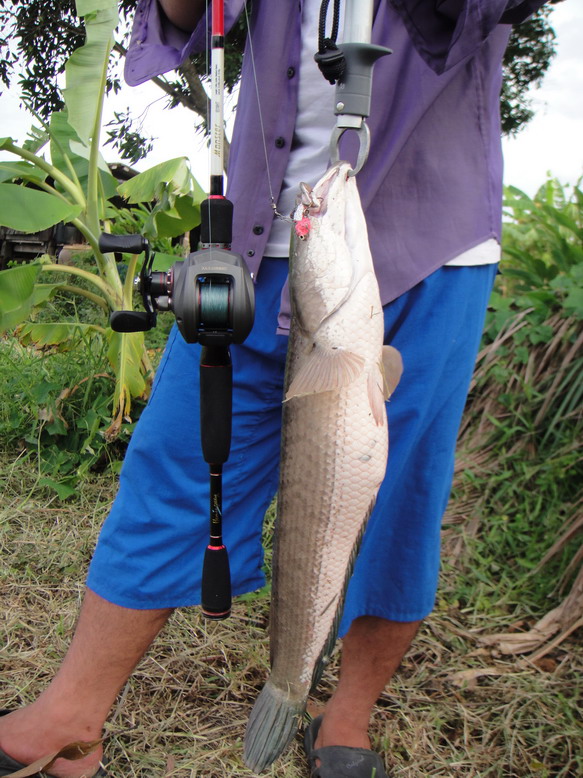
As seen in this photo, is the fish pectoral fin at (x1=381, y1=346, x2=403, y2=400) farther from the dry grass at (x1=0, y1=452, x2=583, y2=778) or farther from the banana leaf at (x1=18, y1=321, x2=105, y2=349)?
the banana leaf at (x1=18, y1=321, x2=105, y2=349)

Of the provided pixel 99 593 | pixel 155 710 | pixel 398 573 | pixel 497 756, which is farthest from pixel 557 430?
pixel 99 593

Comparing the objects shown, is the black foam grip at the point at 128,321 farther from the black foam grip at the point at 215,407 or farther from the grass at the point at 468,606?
the grass at the point at 468,606

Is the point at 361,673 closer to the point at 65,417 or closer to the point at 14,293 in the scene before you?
the point at 14,293

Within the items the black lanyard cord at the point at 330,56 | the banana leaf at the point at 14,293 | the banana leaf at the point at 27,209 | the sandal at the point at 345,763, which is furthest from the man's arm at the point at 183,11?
the sandal at the point at 345,763

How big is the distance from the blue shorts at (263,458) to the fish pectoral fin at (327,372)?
0.37 metres

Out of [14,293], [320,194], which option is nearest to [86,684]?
[320,194]

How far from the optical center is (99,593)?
190cm

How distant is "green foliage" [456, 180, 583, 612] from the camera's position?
3.45 metres

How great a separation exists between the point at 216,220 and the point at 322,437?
0.52 m

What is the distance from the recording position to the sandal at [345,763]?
6.89 feet

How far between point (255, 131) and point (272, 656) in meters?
1.25

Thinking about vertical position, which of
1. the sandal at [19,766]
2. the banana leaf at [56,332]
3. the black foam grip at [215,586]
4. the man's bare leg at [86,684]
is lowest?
the sandal at [19,766]

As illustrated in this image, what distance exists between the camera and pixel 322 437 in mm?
1532

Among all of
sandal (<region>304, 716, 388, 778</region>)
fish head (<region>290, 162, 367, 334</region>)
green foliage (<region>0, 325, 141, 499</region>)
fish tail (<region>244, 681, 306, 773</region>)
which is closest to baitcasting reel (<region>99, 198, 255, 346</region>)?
fish head (<region>290, 162, 367, 334</region>)
